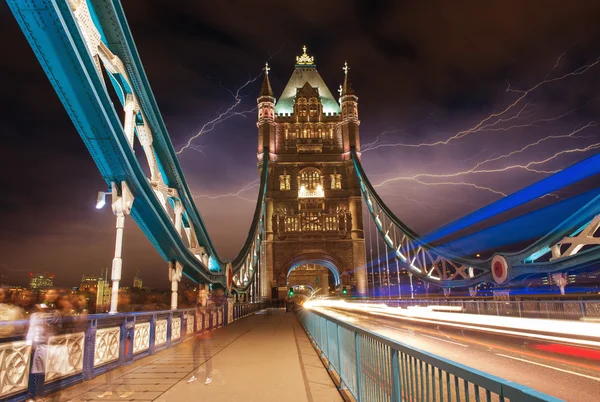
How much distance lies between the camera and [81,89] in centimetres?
836

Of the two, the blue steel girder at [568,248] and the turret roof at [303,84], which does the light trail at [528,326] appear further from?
the turret roof at [303,84]

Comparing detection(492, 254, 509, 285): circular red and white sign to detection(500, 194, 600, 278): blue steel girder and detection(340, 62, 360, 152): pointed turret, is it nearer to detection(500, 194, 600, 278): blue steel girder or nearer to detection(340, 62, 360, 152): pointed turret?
detection(500, 194, 600, 278): blue steel girder

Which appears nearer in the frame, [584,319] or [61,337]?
[61,337]

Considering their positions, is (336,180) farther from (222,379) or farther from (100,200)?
(222,379)

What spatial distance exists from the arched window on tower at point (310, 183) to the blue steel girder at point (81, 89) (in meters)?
48.9

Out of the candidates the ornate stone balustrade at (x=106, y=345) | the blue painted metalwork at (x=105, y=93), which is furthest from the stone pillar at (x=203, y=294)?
the ornate stone balustrade at (x=106, y=345)

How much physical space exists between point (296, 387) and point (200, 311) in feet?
33.6

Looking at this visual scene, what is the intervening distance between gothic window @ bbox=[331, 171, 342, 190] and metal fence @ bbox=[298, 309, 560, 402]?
55741 millimetres

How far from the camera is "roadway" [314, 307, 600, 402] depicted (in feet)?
19.5

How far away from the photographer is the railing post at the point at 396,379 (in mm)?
3355

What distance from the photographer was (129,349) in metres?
8.52

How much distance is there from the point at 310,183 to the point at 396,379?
5889 cm

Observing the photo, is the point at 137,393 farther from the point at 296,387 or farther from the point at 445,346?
the point at 445,346

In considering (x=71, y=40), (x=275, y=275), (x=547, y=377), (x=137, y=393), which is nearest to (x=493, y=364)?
(x=547, y=377)
